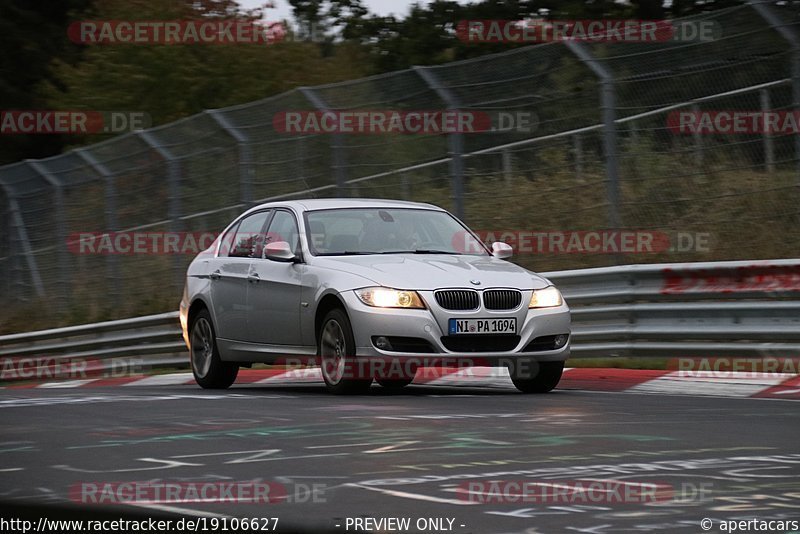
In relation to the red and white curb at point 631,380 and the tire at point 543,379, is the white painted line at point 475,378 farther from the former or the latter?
the tire at point 543,379

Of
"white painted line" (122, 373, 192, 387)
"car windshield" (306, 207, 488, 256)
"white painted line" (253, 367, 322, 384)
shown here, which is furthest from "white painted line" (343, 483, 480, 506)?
"white painted line" (122, 373, 192, 387)

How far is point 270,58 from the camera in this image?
41781 mm

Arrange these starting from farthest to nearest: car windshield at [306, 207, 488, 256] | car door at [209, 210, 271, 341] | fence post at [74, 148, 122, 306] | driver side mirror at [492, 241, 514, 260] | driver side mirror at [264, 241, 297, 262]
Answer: fence post at [74, 148, 122, 306], car door at [209, 210, 271, 341], driver side mirror at [492, 241, 514, 260], car windshield at [306, 207, 488, 256], driver side mirror at [264, 241, 297, 262]

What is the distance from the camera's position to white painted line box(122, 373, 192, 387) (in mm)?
15635

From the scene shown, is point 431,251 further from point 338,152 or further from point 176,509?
point 176,509

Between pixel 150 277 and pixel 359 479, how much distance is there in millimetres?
15026

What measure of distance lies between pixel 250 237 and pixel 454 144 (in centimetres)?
279

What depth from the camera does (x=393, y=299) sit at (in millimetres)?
10711

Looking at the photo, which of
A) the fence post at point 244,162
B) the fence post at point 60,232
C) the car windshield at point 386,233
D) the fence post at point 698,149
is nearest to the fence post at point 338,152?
the fence post at point 244,162

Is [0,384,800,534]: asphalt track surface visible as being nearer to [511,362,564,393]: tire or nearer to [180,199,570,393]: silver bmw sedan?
[180,199,570,393]: silver bmw sedan

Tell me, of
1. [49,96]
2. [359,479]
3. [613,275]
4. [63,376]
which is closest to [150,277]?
[63,376]

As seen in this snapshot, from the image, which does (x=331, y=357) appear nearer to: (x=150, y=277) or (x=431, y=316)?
(x=431, y=316)

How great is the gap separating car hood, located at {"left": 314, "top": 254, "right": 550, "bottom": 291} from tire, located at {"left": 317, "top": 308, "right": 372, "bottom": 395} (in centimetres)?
36

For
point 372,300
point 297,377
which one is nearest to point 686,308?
point 372,300
